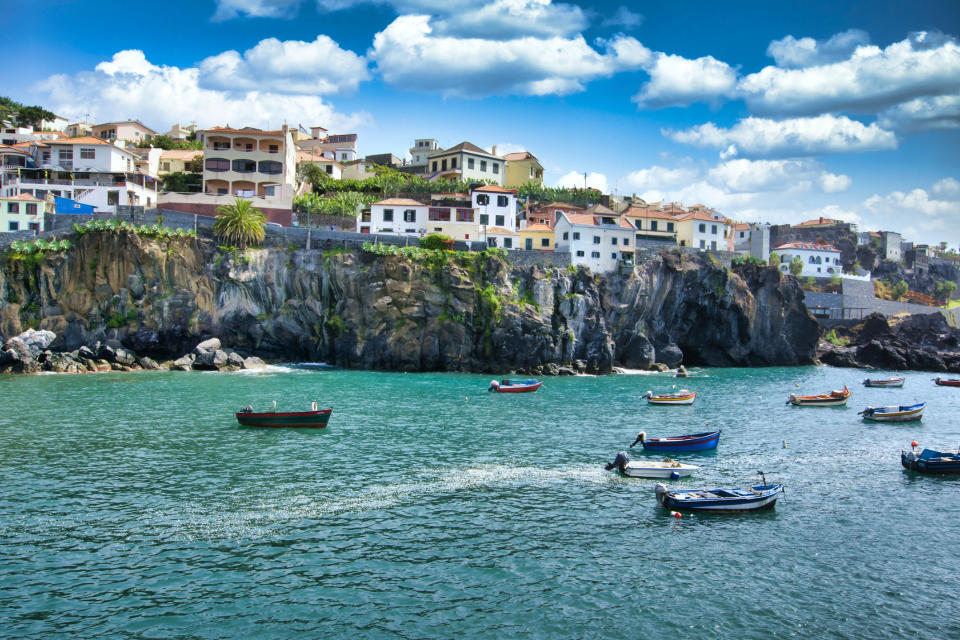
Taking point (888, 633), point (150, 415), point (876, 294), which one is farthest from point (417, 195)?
point (876, 294)

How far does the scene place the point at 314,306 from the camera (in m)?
77.5

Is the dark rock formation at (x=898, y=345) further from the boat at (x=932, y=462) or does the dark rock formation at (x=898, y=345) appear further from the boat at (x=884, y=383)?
the boat at (x=932, y=462)

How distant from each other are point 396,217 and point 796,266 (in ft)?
264

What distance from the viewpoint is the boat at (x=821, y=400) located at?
61.4 metres

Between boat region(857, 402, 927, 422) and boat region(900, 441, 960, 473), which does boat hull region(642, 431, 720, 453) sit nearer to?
boat region(900, 441, 960, 473)

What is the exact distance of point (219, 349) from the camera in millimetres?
73312

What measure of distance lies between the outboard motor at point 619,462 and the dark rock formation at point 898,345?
81.5m

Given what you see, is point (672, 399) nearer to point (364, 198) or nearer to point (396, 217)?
point (396, 217)

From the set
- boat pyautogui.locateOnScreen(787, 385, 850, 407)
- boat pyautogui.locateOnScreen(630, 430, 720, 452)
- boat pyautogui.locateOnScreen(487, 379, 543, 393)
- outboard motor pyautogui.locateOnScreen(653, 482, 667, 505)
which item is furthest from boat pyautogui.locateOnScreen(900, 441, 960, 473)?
boat pyautogui.locateOnScreen(487, 379, 543, 393)

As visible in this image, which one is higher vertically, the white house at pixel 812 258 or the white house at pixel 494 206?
the white house at pixel 494 206

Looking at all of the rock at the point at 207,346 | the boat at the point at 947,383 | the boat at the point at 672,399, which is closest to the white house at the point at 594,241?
the boat at the point at 672,399

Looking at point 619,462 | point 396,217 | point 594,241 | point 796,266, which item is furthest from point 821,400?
point 796,266

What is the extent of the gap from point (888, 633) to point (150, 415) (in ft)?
Answer: 146

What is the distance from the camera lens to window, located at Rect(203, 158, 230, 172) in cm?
9469
